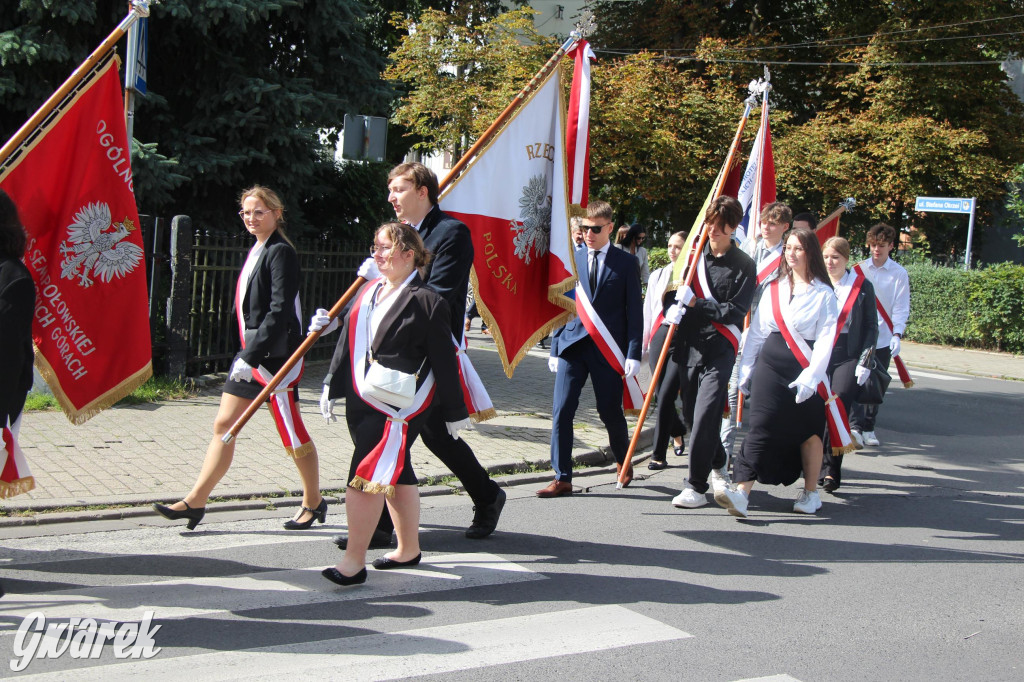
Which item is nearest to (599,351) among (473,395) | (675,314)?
(675,314)

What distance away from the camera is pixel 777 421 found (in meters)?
6.46

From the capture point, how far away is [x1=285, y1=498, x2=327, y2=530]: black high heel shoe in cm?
573

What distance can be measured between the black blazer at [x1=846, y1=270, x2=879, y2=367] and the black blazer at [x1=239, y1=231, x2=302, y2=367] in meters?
4.51

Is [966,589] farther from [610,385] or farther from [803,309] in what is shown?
[610,385]

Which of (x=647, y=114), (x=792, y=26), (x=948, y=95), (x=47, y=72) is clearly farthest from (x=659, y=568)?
(x=792, y=26)

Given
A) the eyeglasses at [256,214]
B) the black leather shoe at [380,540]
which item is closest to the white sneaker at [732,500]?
the black leather shoe at [380,540]

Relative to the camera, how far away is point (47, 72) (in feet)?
31.4

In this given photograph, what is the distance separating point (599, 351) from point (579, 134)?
145 cm

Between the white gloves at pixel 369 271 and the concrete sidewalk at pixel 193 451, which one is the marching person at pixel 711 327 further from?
the white gloves at pixel 369 271

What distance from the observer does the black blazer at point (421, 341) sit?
15.4 feet

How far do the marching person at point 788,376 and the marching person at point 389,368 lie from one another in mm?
2398

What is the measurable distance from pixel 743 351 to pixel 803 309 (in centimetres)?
56

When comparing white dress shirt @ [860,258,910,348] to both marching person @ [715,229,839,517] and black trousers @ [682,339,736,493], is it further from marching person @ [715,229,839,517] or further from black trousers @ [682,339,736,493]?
black trousers @ [682,339,736,493]

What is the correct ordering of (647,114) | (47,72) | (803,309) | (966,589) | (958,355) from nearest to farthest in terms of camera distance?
(966,589) → (803,309) → (47,72) → (958,355) → (647,114)
